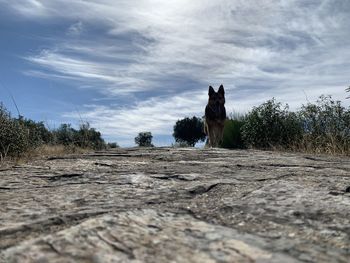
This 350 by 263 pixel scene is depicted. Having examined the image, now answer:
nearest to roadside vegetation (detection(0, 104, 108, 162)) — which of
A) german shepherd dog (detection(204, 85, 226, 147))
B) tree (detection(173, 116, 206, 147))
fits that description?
german shepherd dog (detection(204, 85, 226, 147))

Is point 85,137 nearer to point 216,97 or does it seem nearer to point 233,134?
point 216,97

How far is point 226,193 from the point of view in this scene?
257 centimetres

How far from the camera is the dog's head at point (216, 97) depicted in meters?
13.3

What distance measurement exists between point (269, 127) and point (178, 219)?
13693 millimetres

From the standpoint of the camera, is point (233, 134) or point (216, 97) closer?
point (216, 97)

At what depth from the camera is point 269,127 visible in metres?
15.4

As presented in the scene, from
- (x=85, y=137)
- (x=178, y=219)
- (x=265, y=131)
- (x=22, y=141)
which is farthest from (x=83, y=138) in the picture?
(x=178, y=219)

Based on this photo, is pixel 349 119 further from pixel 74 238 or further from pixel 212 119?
pixel 74 238

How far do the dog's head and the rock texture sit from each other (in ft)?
33.2

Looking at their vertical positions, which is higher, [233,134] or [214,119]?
[214,119]

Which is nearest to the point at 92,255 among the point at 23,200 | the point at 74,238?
the point at 74,238

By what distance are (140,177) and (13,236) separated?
4.39 ft

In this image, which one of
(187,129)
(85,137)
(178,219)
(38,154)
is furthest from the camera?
(187,129)

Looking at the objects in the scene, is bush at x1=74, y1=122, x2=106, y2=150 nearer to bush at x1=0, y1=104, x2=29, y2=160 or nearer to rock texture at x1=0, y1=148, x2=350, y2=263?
bush at x1=0, y1=104, x2=29, y2=160
